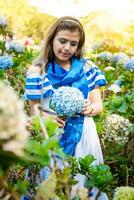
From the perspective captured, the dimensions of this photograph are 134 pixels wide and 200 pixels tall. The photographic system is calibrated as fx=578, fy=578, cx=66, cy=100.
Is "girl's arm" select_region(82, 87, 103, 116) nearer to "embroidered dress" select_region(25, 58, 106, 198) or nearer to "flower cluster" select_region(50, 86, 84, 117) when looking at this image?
"embroidered dress" select_region(25, 58, 106, 198)

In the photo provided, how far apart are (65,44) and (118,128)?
920 mm

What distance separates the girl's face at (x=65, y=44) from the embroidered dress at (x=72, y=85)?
91mm

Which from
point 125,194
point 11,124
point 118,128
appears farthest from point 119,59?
point 11,124

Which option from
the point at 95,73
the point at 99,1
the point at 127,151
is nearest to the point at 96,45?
the point at 127,151

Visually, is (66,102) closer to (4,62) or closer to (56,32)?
(56,32)

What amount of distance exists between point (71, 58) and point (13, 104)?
6.80 feet

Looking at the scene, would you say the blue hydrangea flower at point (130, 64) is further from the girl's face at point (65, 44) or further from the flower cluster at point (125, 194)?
the flower cluster at point (125, 194)

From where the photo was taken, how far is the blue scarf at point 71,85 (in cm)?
303

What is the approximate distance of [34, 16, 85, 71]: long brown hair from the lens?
3038 millimetres

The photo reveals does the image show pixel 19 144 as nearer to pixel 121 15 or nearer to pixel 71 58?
pixel 71 58

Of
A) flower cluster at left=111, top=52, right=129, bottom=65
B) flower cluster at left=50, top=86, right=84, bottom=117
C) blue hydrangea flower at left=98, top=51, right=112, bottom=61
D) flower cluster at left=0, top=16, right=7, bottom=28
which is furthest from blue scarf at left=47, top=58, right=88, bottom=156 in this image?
blue hydrangea flower at left=98, top=51, right=112, bottom=61

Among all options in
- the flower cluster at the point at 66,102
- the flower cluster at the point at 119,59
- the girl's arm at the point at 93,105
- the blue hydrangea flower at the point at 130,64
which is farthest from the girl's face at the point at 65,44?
the flower cluster at the point at 119,59

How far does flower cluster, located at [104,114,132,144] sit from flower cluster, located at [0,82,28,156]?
2570 millimetres

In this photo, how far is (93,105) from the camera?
3.09 metres
